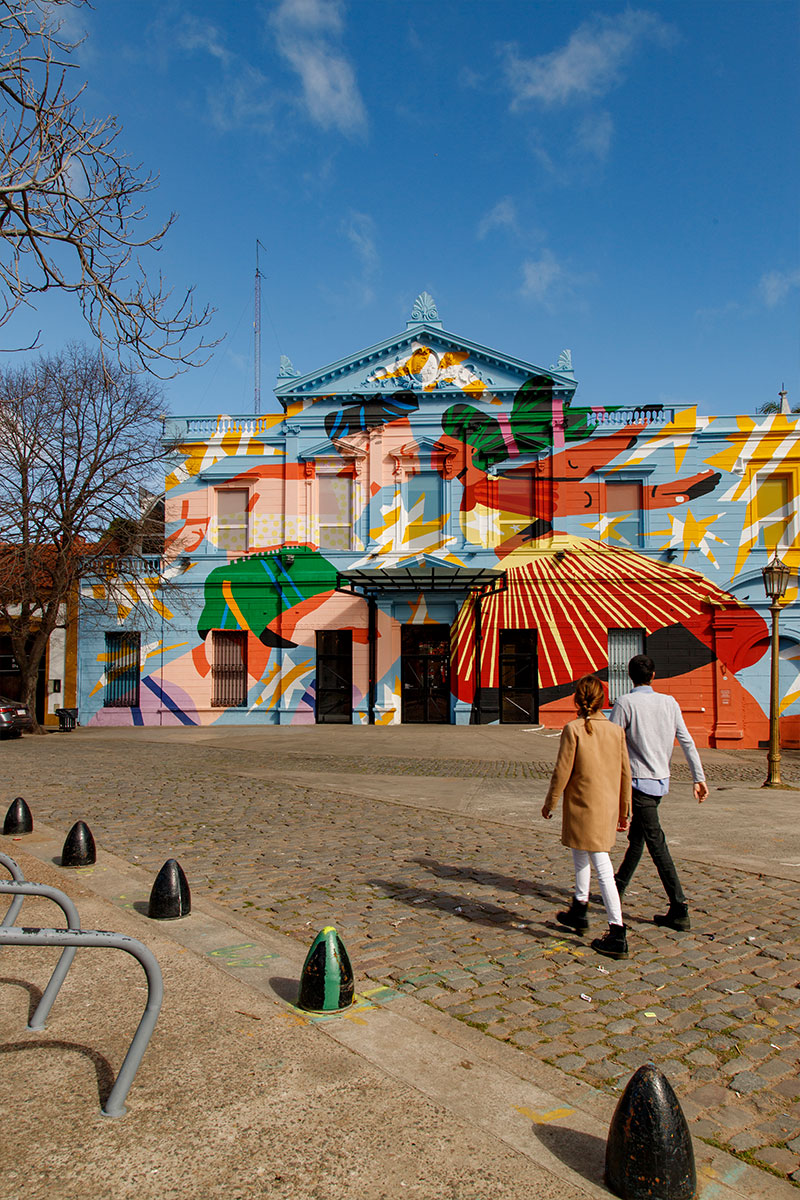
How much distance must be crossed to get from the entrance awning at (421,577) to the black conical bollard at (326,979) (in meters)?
19.1

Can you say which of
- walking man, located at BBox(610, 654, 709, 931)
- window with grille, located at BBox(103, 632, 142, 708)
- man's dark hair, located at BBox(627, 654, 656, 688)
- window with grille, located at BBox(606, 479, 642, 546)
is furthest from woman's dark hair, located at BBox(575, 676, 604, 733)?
window with grille, located at BBox(103, 632, 142, 708)

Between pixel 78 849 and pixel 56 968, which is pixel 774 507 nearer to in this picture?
pixel 78 849

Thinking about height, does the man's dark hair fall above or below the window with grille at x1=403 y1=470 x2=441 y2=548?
below

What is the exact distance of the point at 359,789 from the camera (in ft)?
41.3

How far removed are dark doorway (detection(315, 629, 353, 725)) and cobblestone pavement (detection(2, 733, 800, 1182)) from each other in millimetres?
15102

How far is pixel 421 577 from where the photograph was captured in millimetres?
24297

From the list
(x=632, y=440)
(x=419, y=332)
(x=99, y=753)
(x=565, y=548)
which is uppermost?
(x=419, y=332)

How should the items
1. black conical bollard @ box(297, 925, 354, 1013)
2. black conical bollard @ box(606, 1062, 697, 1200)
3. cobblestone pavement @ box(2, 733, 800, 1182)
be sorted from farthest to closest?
black conical bollard @ box(297, 925, 354, 1013), cobblestone pavement @ box(2, 733, 800, 1182), black conical bollard @ box(606, 1062, 697, 1200)

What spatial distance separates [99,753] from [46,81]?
13.9 m

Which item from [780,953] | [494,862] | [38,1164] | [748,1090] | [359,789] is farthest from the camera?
[359,789]

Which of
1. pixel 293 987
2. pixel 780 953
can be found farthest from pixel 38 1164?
pixel 780 953

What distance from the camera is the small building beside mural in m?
26.0

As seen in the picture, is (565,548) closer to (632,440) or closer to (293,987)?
(632,440)

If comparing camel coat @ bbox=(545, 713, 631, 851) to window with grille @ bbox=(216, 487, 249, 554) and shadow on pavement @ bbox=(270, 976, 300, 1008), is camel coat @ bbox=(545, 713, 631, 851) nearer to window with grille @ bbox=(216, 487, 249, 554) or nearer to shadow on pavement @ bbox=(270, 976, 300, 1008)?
shadow on pavement @ bbox=(270, 976, 300, 1008)
